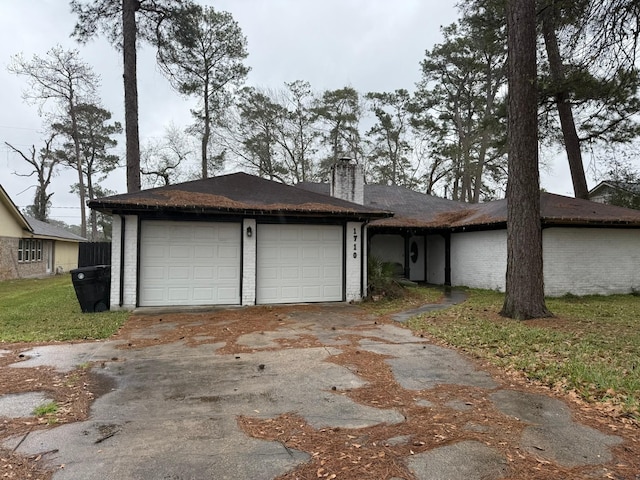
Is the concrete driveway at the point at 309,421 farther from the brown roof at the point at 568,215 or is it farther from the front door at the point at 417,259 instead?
the front door at the point at 417,259

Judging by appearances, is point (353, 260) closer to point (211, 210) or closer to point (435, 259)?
point (211, 210)

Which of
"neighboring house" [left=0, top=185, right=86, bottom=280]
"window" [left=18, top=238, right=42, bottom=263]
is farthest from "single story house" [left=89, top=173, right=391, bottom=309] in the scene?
"window" [left=18, top=238, right=42, bottom=263]

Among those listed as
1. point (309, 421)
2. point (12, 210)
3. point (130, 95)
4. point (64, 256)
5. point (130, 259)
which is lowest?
point (309, 421)

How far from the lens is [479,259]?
44.4 feet

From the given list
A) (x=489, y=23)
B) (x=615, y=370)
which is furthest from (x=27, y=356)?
(x=489, y=23)

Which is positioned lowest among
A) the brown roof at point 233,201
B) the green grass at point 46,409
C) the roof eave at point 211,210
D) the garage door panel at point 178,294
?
the green grass at point 46,409

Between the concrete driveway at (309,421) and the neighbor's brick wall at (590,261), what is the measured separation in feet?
27.0

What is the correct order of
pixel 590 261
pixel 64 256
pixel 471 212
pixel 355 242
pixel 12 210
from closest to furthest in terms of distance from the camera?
pixel 355 242 → pixel 590 261 → pixel 471 212 → pixel 12 210 → pixel 64 256

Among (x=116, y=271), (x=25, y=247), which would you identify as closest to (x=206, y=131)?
(x=25, y=247)

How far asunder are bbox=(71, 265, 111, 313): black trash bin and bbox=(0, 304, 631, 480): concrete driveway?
3.24 meters

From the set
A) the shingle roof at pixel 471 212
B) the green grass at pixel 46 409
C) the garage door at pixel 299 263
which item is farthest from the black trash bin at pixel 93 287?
the shingle roof at pixel 471 212

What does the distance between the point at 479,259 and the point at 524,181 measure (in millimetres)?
6137

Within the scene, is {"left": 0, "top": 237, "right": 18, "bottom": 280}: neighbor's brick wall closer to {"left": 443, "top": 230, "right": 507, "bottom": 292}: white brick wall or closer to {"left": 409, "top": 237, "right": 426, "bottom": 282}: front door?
{"left": 409, "top": 237, "right": 426, "bottom": 282}: front door

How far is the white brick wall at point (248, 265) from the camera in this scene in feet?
31.7
